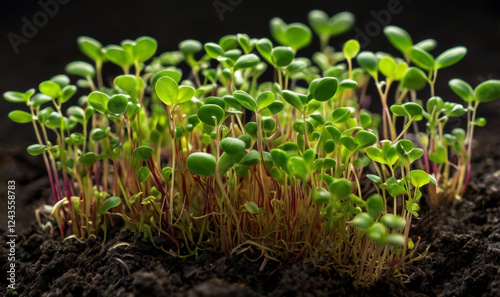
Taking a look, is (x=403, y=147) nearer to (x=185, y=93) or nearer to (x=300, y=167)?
(x=300, y=167)

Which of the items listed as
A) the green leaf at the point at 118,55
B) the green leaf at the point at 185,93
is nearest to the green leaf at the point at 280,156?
the green leaf at the point at 185,93

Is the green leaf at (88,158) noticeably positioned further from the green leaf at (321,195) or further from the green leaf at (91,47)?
the green leaf at (321,195)

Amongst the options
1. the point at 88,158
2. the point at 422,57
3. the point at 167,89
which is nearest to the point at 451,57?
the point at 422,57

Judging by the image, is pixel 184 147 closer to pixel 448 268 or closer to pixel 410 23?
pixel 448 268

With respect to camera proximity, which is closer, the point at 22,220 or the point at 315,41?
the point at 22,220

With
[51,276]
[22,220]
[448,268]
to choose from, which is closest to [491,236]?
[448,268]

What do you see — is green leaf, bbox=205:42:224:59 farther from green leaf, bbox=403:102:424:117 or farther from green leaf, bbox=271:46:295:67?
green leaf, bbox=403:102:424:117
